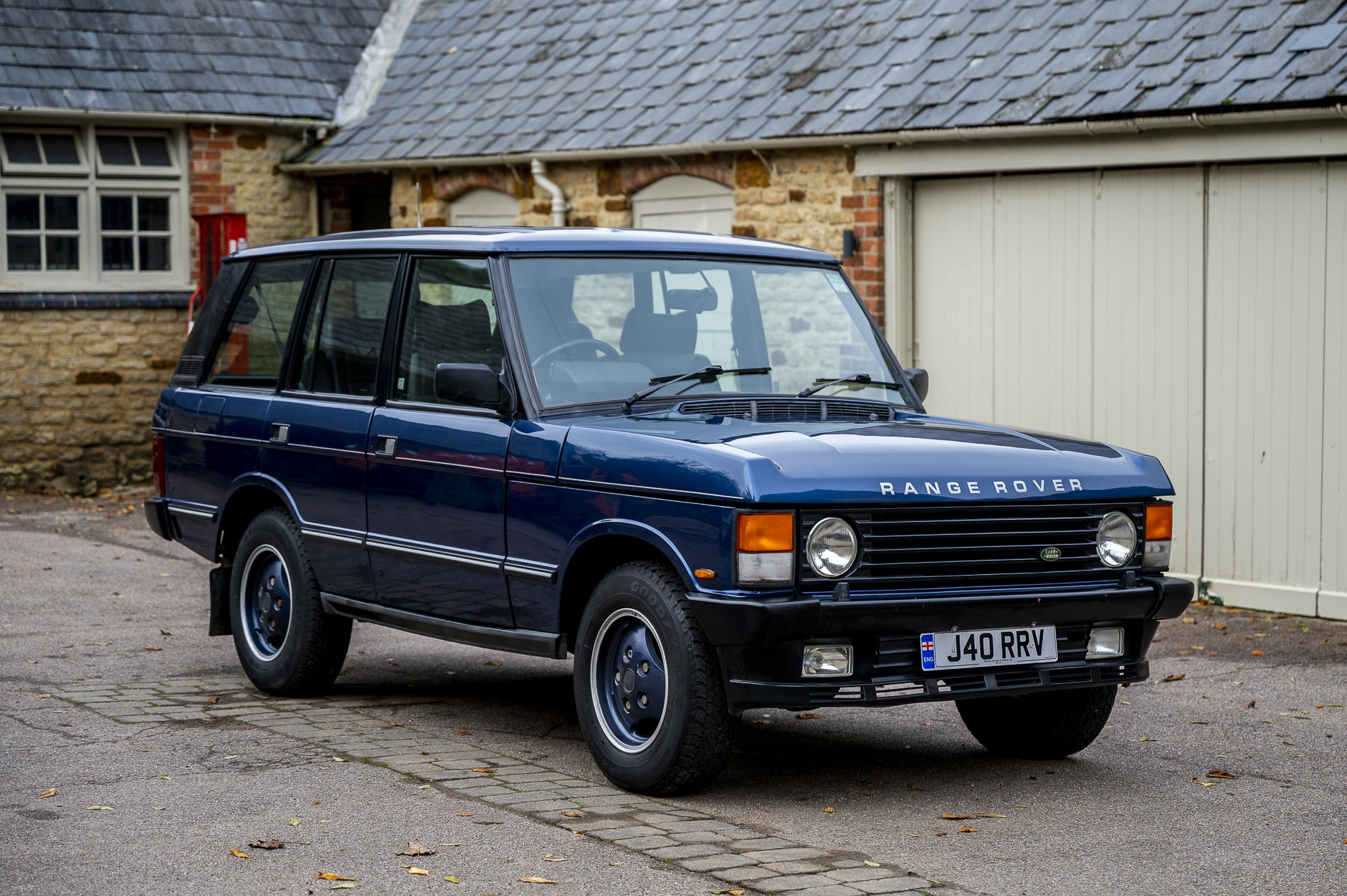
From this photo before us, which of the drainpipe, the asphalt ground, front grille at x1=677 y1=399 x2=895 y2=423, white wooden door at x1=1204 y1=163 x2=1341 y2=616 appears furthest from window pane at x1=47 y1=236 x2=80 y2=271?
front grille at x1=677 y1=399 x2=895 y2=423

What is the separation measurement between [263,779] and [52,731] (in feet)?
4.17

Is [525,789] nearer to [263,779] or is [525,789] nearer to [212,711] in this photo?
[263,779]

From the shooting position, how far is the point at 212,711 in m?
7.30

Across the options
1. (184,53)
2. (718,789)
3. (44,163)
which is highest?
(184,53)

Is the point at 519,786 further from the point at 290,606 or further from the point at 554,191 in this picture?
the point at 554,191

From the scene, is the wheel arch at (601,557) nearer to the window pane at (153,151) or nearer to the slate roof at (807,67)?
the slate roof at (807,67)

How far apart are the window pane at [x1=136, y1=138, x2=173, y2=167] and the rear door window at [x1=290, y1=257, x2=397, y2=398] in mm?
10102

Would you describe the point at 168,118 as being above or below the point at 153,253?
above

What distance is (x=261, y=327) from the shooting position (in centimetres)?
798

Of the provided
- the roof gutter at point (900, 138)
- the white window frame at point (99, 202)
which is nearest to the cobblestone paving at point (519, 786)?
the roof gutter at point (900, 138)

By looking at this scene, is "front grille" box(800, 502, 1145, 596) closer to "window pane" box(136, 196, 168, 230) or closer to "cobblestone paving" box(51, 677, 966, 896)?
"cobblestone paving" box(51, 677, 966, 896)

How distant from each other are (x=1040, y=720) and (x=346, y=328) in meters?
3.28

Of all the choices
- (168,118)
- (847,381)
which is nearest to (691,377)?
(847,381)

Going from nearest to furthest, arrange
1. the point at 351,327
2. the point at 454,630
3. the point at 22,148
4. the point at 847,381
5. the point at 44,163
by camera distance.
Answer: the point at 454,630 < the point at 847,381 < the point at 351,327 < the point at 22,148 < the point at 44,163
